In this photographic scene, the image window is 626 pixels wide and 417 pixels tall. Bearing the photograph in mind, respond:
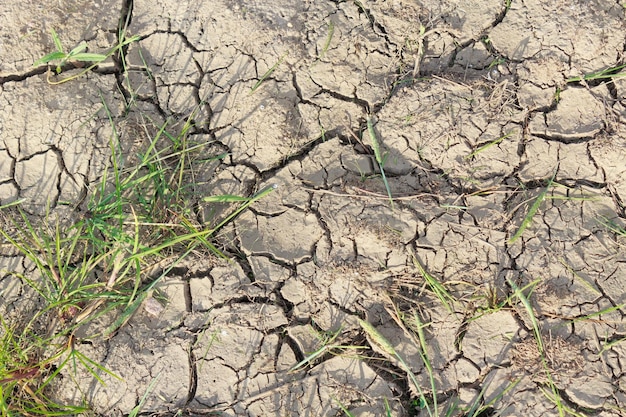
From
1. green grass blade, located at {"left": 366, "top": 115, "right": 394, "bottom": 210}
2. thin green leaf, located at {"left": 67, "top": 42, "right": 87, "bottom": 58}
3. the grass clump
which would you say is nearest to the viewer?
the grass clump

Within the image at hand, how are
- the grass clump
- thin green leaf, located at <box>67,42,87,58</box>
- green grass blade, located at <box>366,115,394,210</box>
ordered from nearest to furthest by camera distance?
the grass clump → green grass blade, located at <box>366,115,394,210</box> → thin green leaf, located at <box>67,42,87,58</box>

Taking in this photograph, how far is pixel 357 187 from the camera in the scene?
9.29 feet

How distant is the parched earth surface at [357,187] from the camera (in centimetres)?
270

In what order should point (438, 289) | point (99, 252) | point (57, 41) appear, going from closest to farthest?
point (438, 289), point (99, 252), point (57, 41)

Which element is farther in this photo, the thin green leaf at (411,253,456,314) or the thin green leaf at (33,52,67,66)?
the thin green leaf at (33,52,67,66)

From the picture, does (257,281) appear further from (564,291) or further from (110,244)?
(564,291)

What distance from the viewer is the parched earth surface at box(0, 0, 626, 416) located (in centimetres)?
270

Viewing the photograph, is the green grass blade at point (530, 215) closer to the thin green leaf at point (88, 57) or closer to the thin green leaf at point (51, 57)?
the thin green leaf at point (88, 57)

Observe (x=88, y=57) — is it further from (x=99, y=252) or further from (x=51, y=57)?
(x=99, y=252)

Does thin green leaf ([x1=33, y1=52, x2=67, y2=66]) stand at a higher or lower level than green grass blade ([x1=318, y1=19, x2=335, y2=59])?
lower

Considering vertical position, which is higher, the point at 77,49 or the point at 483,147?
the point at 77,49

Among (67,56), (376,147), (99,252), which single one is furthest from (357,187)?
(67,56)

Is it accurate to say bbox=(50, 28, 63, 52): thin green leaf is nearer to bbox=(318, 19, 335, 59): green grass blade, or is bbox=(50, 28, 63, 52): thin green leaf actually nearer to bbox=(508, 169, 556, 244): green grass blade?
bbox=(318, 19, 335, 59): green grass blade

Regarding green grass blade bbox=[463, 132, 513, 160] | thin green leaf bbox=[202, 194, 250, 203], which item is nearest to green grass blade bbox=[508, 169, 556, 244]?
green grass blade bbox=[463, 132, 513, 160]
